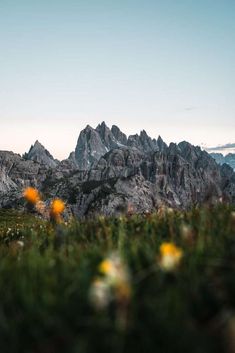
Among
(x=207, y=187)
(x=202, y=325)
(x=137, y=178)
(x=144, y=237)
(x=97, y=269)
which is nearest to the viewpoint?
(x=202, y=325)

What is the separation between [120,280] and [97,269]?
133 cm

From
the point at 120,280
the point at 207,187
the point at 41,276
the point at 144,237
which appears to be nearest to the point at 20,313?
the point at 41,276

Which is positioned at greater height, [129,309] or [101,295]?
[101,295]

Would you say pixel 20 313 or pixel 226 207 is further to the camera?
pixel 226 207

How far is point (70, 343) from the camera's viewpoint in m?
2.87

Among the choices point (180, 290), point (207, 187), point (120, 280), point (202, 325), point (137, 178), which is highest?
point (137, 178)

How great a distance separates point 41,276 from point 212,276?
1706 mm

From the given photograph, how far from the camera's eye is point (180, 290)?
3410mm

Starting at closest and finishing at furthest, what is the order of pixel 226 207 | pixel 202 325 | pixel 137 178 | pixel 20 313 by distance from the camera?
pixel 202 325, pixel 20 313, pixel 226 207, pixel 137 178

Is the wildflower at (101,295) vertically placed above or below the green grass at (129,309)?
above

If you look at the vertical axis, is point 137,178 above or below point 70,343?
above

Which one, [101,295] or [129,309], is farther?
[129,309]

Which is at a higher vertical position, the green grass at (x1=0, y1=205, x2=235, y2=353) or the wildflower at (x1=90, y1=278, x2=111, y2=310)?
the wildflower at (x1=90, y1=278, x2=111, y2=310)

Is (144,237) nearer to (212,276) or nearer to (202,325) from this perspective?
(212,276)
